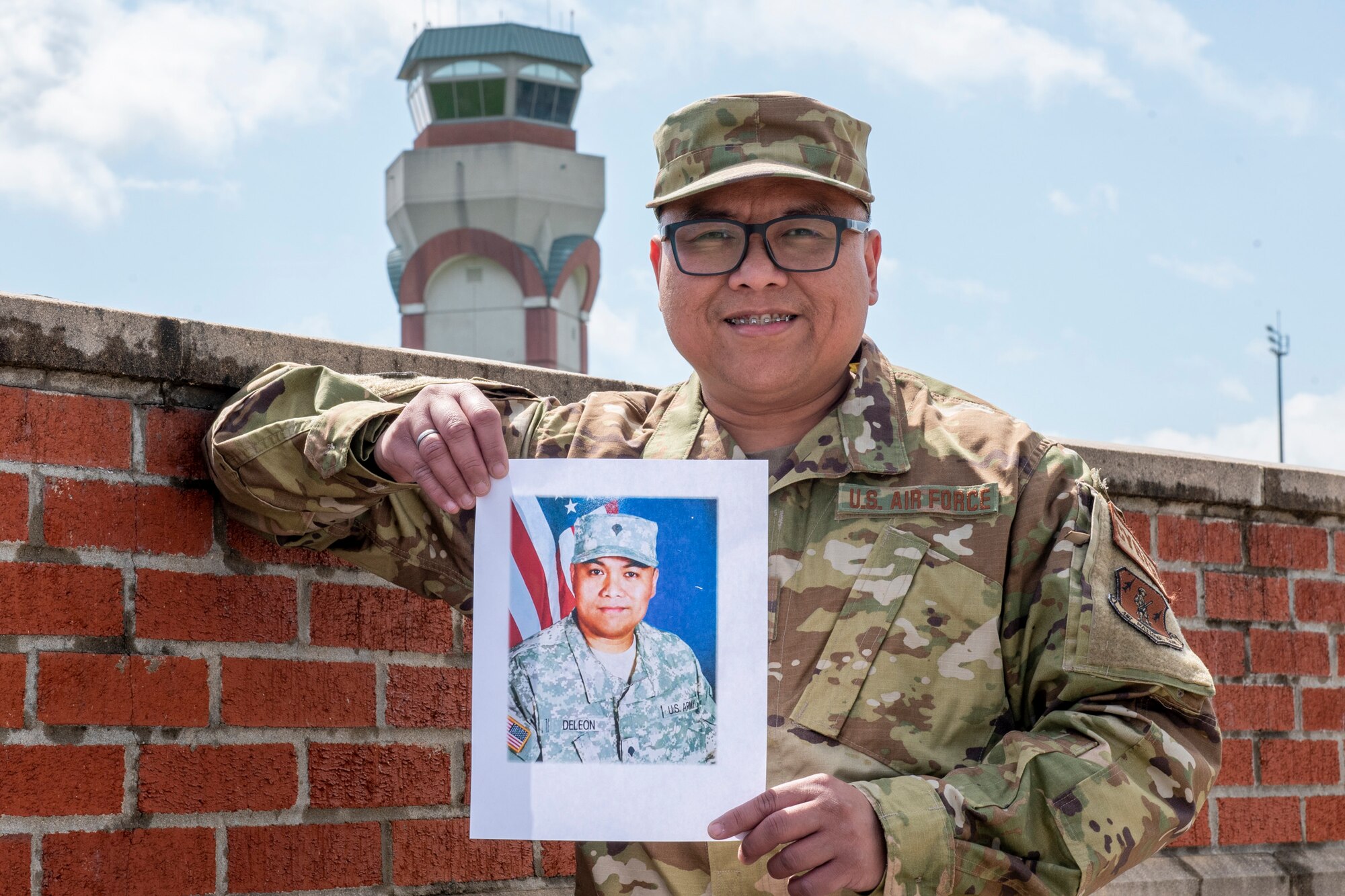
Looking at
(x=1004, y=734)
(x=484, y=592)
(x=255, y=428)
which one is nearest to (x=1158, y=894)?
(x=1004, y=734)

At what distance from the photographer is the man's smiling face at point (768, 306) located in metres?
1.77

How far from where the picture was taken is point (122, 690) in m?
1.84

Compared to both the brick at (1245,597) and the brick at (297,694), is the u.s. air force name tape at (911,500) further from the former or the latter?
the brick at (1245,597)

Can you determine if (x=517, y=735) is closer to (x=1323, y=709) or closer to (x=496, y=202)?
(x=1323, y=709)

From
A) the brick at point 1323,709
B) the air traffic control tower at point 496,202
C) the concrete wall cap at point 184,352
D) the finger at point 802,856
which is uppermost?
the air traffic control tower at point 496,202

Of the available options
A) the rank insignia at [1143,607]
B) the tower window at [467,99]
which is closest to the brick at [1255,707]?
the rank insignia at [1143,607]

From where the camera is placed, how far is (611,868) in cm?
172

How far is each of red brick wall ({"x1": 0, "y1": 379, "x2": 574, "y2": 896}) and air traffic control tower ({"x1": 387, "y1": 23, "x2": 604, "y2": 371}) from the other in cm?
3498

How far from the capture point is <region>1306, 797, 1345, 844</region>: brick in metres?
3.31

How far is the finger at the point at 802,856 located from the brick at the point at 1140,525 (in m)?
1.78

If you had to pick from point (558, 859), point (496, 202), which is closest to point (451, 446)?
point (558, 859)

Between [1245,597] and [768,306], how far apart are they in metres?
1.96

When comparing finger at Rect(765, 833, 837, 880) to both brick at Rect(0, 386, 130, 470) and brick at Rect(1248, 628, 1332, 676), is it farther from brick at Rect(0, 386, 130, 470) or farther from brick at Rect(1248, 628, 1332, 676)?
brick at Rect(1248, 628, 1332, 676)

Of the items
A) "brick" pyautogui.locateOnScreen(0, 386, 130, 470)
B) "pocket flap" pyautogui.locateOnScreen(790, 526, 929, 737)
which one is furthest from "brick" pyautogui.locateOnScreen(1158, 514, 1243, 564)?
"brick" pyautogui.locateOnScreen(0, 386, 130, 470)
